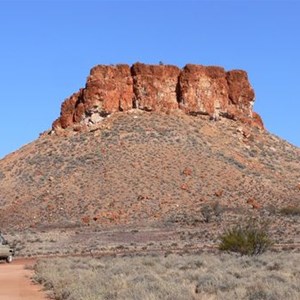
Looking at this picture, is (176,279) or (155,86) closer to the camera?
(176,279)

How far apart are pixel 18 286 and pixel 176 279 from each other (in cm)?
454

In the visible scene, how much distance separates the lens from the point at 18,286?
1955cm

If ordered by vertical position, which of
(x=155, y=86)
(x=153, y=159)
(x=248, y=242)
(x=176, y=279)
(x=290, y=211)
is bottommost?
(x=176, y=279)

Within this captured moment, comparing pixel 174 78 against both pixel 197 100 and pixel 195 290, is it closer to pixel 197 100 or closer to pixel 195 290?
pixel 197 100

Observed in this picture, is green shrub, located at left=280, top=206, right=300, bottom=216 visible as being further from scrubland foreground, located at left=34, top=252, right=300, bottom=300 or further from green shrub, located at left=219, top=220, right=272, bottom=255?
scrubland foreground, located at left=34, top=252, right=300, bottom=300

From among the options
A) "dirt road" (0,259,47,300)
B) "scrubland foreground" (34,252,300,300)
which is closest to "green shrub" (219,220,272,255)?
"scrubland foreground" (34,252,300,300)

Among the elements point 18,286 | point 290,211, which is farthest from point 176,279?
point 290,211

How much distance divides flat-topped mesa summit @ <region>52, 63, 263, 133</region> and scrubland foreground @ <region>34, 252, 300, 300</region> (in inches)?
1907

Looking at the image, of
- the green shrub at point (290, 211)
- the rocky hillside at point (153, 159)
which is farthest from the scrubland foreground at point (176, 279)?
the green shrub at point (290, 211)

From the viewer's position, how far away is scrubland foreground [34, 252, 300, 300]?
14484 millimetres

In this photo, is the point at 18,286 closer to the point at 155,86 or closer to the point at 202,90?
the point at 155,86

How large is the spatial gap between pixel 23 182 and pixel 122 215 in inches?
544

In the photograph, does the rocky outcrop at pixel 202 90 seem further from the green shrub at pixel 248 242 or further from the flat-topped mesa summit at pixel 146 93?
the green shrub at pixel 248 242

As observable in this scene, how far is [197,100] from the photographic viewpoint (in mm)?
75500
